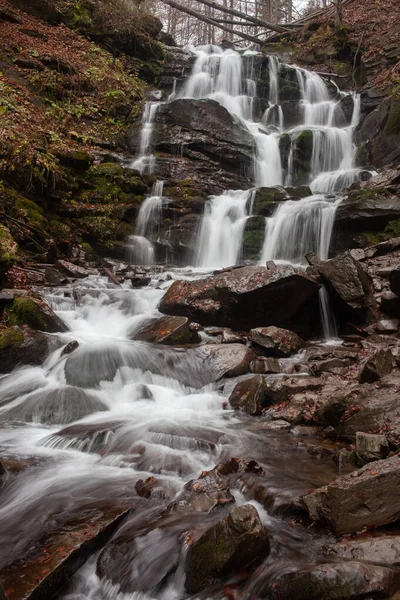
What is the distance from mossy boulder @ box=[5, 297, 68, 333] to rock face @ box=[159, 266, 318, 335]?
8.17ft

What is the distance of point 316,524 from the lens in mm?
3133

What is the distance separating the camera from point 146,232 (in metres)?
13.9

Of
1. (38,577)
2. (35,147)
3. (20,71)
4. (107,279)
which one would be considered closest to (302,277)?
(107,279)

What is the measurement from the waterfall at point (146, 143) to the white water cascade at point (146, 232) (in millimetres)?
2068

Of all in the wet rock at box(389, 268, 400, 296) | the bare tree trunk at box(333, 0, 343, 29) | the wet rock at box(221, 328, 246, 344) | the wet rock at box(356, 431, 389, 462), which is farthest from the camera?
the bare tree trunk at box(333, 0, 343, 29)

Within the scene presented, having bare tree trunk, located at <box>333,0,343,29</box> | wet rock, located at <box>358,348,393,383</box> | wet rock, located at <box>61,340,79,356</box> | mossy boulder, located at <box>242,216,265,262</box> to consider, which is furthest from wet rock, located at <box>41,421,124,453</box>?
bare tree trunk, located at <box>333,0,343,29</box>

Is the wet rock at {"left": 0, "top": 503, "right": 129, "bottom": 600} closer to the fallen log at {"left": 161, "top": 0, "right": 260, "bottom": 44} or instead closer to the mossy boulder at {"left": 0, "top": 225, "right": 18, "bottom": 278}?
the mossy boulder at {"left": 0, "top": 225, "right": 18, "bottom": 278}

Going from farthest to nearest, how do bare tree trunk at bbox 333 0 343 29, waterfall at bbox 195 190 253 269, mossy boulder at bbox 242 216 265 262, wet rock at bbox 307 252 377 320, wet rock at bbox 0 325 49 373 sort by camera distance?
1. bare tree trunk at bbox 333 0 343 29
2. waterfall at bbox 195 190 253 269
3. mossy boulder at bbox 242 216 265 262
4. wet rock at bbox 307 252 377 320
5. wet rock at bbox 0 325 49 373

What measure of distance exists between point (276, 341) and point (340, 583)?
578 cm

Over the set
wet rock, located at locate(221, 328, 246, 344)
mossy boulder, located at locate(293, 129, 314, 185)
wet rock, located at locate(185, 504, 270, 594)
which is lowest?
wet rock, located at locate(221, 328, 246, 344)

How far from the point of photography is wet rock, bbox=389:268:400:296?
8.07 metres

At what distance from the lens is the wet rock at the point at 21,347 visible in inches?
255

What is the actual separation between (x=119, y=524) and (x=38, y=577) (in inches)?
31.0

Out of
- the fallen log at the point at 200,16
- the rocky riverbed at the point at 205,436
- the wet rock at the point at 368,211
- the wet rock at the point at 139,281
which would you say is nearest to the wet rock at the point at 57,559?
the rocky riverbed at the point at 205,436
